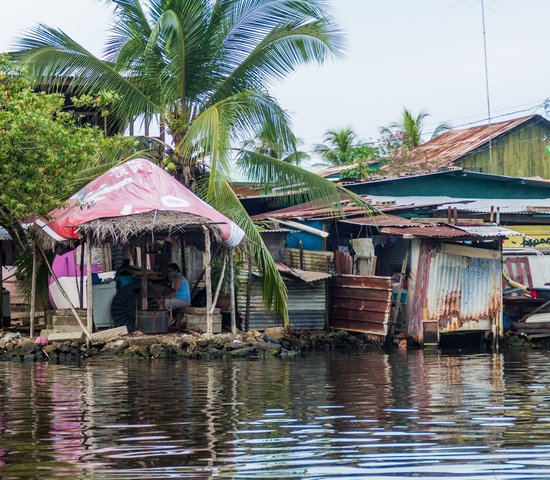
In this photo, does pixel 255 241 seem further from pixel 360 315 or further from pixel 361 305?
pixel 360 315

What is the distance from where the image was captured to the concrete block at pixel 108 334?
19391 millimetres

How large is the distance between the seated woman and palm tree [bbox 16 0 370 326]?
5.02ft

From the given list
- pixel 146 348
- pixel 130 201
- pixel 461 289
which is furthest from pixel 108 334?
pixel 461 289

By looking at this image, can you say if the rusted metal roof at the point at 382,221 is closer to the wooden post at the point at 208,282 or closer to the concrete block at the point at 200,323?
the concrete block at the point at 200,323

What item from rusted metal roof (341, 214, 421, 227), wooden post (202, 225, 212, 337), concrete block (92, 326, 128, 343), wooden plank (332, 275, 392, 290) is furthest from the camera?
rusted metal roof (341, 214, 421, 227)

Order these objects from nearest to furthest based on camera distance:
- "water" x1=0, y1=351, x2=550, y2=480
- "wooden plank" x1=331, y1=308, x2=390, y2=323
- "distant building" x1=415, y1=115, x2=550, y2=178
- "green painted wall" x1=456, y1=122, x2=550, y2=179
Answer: "water" x1=0, y1=351, x2=550, y2=480 → "wooden plank" x1=331, y1=308, x2=390, y2=323 → "distant building" x1=415, y1=115, x2=550, y2=178 → "green painted wall" x1=456, y1=122, x2=550, y2=179

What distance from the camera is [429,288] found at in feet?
72.3

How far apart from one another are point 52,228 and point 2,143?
221 cm

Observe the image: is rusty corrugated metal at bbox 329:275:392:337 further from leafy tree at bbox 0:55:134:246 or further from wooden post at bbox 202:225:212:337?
leafy tree at bbox 0:55:134:246

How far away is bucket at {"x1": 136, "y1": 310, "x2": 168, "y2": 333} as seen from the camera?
20.1 meters

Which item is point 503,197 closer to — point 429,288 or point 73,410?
point 429,288

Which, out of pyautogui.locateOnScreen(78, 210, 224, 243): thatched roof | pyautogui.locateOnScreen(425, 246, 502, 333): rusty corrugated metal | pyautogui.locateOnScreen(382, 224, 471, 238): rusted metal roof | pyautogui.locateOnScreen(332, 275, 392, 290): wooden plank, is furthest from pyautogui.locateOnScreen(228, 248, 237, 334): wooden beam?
pyautogui.locateOnScreen(425, 246, 502, 333): rusty corrugated metal

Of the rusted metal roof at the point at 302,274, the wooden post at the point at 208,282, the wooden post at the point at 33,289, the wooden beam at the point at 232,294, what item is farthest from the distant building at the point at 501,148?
the wooden post at the point at 33,289

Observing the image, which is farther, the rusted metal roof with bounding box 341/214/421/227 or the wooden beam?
the rusted metal roof with bounding box 341/214/421/227
